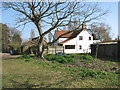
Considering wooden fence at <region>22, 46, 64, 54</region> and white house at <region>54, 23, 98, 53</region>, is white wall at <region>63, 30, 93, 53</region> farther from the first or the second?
wooden fence at <region>22, 46, 64, 54</region>

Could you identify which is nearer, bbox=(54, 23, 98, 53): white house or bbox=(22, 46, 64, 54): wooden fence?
bbox=(22, 46, 64, 54): wooden fence

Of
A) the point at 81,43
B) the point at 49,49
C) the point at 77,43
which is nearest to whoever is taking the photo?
the point at 49,49

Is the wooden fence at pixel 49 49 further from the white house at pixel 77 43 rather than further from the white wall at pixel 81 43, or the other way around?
the white wall at pixel 81 43

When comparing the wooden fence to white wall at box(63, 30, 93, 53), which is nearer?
the wooden fence

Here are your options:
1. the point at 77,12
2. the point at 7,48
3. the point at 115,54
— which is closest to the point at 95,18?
the point at 77,12

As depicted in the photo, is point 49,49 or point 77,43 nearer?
point 49,49

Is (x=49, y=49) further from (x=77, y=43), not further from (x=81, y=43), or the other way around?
(x=81, y=43)

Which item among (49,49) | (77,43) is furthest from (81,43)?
(49,49)

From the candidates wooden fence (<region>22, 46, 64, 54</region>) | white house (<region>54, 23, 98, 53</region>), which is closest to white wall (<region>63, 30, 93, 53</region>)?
white house (<region>54, 23, 98, 53</region>)

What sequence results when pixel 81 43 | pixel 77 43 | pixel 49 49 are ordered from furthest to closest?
pixel 81 43 < pixel 77 43 < pixel 49 49

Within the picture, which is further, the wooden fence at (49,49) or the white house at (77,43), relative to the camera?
the white house at (77,43)

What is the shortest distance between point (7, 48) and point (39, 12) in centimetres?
2412

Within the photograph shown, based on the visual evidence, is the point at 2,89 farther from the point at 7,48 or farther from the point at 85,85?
Answer: the point at 7,48

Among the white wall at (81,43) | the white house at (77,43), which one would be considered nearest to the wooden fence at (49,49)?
the white house at (77,43)
